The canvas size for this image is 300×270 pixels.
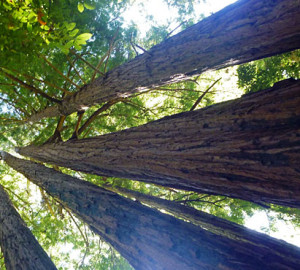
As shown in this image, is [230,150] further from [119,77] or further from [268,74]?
[268,74]

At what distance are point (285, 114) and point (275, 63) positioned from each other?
3.11m

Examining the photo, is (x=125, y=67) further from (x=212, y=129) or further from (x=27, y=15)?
(x=212, y=129)

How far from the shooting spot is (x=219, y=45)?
7.00ft

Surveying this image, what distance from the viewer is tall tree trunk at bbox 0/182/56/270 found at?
101 inches

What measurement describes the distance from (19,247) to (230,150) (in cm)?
Answer: 307

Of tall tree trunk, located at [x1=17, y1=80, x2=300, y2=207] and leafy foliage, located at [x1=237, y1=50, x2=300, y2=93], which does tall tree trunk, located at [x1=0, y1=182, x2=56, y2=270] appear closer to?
tall tree trunk, located at [x1=17, y1=80, x2=300, y2=207]

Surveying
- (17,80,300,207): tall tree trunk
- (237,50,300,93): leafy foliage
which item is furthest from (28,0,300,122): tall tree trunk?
(237,50,300,93): leafy foliage

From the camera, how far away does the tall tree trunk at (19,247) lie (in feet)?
8.45

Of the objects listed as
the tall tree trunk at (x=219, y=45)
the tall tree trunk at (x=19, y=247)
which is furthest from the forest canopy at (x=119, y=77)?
the tall tree trunk at (x=19, y=247)

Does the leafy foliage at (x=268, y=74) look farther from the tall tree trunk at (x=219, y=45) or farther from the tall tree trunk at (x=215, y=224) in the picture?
the tall tree trunk at (x=215, y=224)

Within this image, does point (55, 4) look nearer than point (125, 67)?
No

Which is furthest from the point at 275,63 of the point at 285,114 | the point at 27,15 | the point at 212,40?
the point at 27,15

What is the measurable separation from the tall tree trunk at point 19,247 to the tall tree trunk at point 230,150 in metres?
1.47

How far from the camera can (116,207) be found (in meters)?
2.37
